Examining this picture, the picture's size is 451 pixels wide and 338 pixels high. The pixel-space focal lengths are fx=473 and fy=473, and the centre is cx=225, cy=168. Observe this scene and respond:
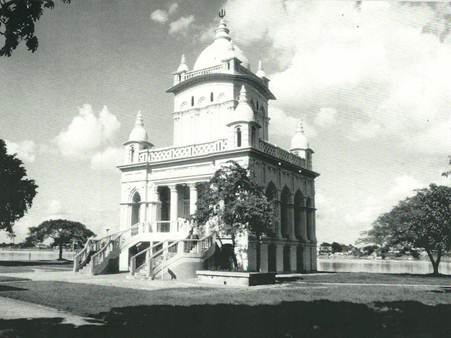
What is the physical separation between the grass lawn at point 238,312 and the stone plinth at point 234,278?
3745 millimetres

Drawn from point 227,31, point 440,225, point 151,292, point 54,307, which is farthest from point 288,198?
point 54,307

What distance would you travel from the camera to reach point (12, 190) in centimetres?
4547

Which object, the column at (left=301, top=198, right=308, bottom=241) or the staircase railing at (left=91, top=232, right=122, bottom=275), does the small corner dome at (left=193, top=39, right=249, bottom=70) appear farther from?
the staircase railing at (left=91, top=232, right=122, bottom=275)

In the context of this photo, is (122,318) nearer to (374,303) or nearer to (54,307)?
(54,307)

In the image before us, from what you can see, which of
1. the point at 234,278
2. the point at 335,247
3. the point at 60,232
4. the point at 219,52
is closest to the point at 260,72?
the point at 219,52

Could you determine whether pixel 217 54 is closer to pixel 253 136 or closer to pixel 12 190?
pixel 253 136

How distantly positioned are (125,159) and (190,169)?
256 inches

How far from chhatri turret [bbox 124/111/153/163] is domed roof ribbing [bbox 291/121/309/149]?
499 inches

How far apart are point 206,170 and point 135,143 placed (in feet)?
24.1

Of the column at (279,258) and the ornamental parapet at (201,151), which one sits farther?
the column at (279,258)

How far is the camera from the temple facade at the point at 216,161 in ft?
108

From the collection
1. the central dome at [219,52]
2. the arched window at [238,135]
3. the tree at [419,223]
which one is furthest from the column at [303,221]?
the central dome at [219,52]

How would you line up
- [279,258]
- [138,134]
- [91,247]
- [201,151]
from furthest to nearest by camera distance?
[138,134]
[279,258]
[201,151]
[91,247]

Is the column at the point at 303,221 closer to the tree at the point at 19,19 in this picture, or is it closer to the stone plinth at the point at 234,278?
the stone plinth at the point at 234,278
